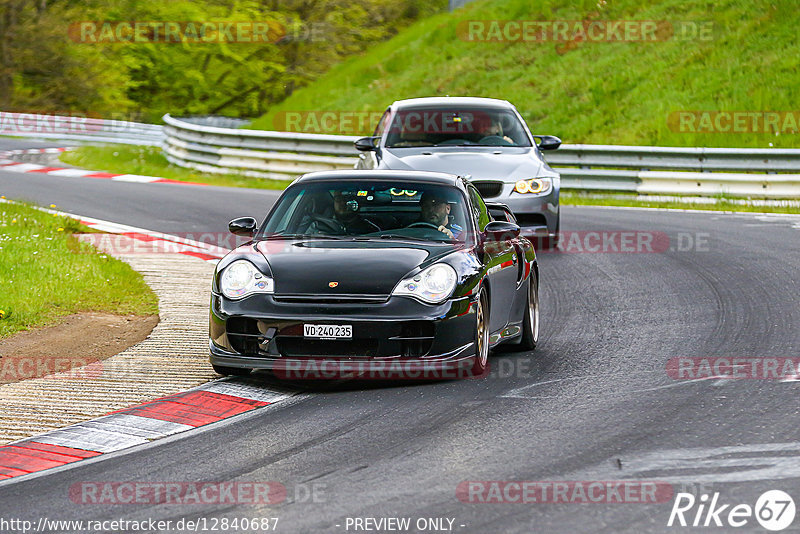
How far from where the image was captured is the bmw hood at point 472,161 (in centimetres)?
1422

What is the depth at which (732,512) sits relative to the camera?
210 inches

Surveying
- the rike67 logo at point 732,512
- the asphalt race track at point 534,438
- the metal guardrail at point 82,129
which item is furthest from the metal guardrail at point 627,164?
the rike67 logo at point 732,512

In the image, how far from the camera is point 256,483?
591cm

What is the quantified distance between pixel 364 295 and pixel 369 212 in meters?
1.40

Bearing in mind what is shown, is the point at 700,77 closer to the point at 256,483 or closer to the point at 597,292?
the point at 597,292

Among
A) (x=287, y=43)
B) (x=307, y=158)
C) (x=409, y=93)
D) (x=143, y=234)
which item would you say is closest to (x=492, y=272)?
(x=143, y=234)

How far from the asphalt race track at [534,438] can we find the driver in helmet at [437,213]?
992mm

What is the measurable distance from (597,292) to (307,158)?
505 inches

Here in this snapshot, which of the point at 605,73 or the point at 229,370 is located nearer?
the point at 229,370

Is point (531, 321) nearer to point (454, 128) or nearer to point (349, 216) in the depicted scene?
point (349, 216)

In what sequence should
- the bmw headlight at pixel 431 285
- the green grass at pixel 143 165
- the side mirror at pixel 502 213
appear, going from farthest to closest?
1. the green grass at pixel 143 165
2. the side mirror at pixel 502 213
3. the bmw headlight at pixel 431 285

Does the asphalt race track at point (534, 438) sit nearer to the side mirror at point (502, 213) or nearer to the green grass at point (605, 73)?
the side mirror at point (502, 213)

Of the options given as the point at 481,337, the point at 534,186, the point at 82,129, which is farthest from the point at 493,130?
the point at 82,129

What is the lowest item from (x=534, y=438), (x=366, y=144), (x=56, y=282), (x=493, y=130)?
(x=534, y=438)
